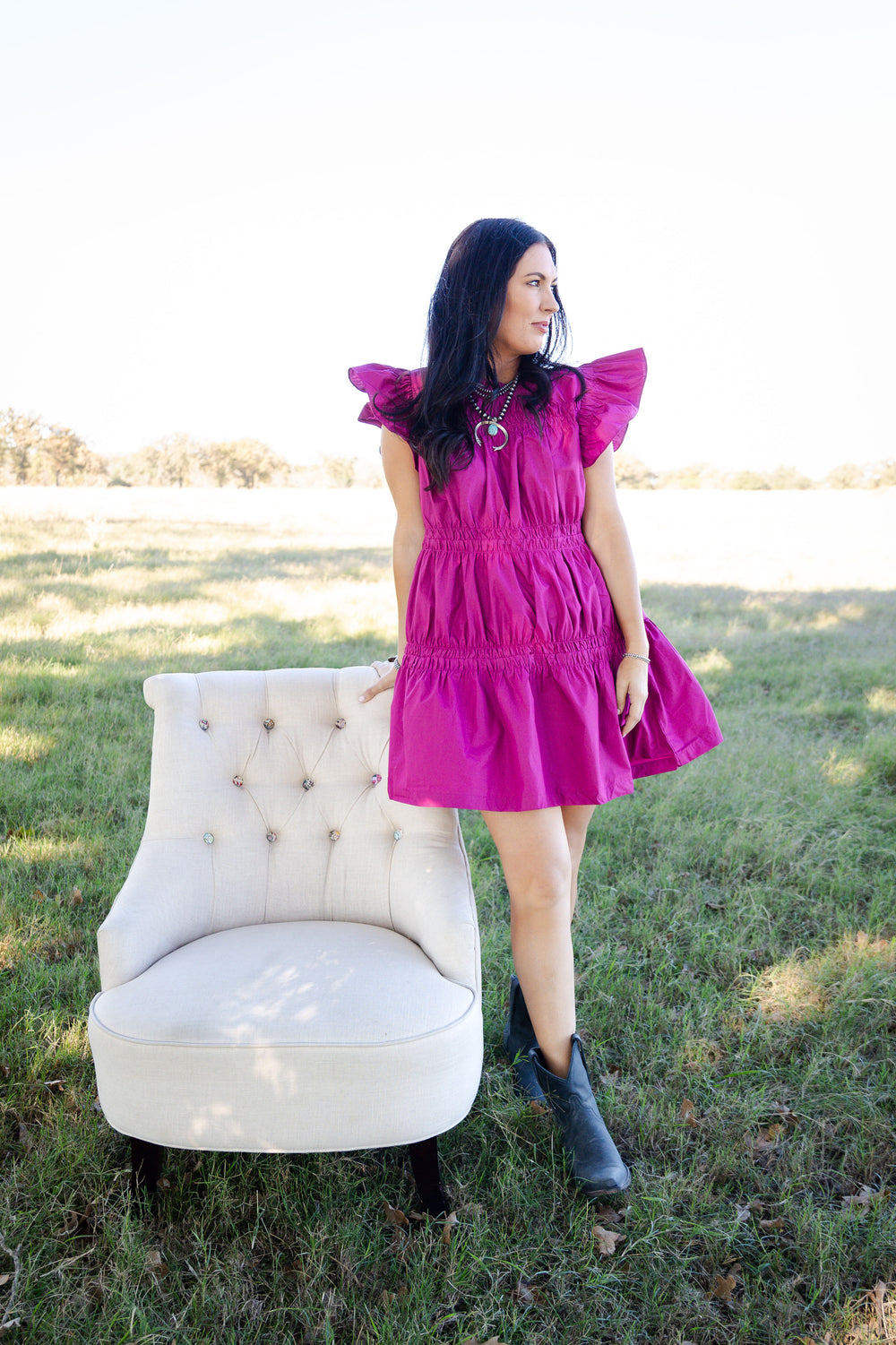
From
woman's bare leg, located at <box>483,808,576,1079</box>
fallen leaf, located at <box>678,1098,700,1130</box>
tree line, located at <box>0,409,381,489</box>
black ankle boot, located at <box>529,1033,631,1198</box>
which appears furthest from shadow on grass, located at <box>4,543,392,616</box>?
tree line, located at <box>0,409,381,489</box>

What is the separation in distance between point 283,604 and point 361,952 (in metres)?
6.08

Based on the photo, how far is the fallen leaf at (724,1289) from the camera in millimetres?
1677

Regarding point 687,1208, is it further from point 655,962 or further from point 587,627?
point 587,627

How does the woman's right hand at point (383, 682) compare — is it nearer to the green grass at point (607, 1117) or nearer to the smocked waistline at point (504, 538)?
the smocked waistline at point (504, 538)

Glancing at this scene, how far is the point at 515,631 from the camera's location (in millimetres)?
→ 1861

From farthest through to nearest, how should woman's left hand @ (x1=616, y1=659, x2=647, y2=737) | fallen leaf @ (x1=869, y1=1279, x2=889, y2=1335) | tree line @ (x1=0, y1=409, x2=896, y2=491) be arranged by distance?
tree line @ (x1=0, y1=409, x2=896, y2=491) → woman's left hand @ (x1=616, y1=659, x2=647, y2=737) → fallen leaf @ (x1=869, y1=1279, x2=889, y2=1335)

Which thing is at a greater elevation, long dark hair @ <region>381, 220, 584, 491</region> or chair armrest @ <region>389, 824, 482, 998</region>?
long dark hair @ <region>381, 220, 584, 491</region>

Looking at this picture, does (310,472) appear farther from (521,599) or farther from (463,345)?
(521,599)

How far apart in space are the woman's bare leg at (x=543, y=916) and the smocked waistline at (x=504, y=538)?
0.63 metres

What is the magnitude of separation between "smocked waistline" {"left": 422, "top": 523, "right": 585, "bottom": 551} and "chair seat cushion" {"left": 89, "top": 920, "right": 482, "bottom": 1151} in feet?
3.30

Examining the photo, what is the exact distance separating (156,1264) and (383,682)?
1.42 metres

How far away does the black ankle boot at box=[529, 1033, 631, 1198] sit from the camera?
1.88 m

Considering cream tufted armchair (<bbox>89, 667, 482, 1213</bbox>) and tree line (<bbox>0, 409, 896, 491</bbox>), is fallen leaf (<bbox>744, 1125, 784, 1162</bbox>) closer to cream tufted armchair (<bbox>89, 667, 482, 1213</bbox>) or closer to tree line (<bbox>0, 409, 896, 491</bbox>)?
cream tufted armchair (<bbox>89, 667, 482, 1213</bbox>)

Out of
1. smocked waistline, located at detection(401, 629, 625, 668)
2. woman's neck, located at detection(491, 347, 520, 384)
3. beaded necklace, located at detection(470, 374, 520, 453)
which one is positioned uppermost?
woman's neck, located at detection(491, 347, 520, 384)
